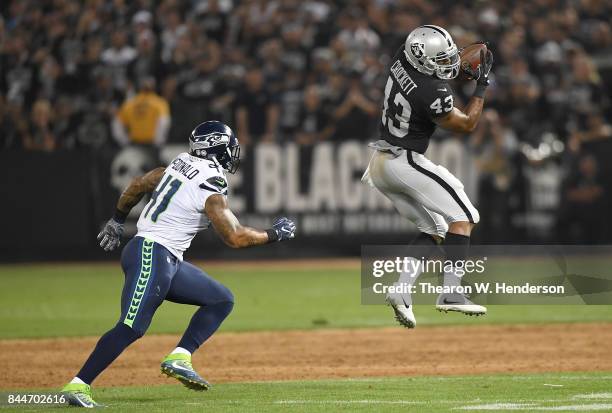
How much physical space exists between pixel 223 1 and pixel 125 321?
14183 mm

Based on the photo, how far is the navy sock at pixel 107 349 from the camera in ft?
28.7

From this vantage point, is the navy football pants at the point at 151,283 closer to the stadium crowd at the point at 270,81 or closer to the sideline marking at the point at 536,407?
the sideline marking at the point at 536,407

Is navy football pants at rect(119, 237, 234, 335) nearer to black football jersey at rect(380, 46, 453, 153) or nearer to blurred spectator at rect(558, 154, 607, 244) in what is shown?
black football jersey at rect(380, 46, 453, 153)

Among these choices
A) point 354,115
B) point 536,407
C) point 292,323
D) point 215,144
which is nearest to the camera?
point 536,407

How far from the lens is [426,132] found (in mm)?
10047

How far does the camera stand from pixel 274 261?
21.0m

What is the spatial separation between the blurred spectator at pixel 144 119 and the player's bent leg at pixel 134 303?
10.5 metres

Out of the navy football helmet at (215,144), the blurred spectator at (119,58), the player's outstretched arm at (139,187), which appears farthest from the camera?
the blurred spectator at (119,58)

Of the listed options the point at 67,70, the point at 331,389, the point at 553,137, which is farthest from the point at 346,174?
the point at 331,389

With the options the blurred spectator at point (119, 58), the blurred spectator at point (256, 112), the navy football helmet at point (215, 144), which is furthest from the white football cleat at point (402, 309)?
the blurred spectator at point (119, 58)

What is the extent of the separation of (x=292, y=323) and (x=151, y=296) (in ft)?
20.0

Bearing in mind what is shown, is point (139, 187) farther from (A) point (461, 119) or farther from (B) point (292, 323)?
(B) point (292, 323)

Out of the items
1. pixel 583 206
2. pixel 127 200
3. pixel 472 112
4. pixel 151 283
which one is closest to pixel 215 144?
pixel 127 200

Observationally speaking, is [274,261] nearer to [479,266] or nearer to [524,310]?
[479,266]
